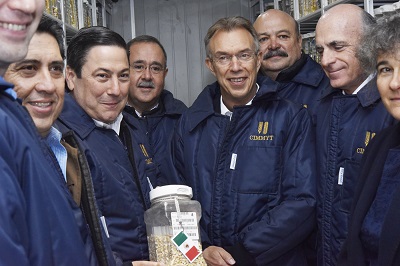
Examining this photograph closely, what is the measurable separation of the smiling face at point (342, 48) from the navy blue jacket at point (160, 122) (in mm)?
952

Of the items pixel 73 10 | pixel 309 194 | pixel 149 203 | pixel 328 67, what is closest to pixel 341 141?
pixel 309 194

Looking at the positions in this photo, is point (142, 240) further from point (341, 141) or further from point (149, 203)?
point (341, 141)

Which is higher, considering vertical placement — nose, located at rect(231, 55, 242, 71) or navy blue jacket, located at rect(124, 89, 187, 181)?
nose, located at rect(231, 55, 242, 71)

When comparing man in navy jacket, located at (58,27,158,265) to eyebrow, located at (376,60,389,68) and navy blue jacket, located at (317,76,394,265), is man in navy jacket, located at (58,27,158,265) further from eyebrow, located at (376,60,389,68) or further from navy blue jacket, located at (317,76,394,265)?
eyebrow, located at (376,60,389,68)

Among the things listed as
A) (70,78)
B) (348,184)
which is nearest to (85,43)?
(70,78)

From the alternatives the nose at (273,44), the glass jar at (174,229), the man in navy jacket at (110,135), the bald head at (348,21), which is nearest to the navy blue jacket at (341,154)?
the bald head at (348,21)

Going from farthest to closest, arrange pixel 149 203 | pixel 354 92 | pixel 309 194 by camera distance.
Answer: pixel 354 92 < pixel 309 194 < pixel 149 203

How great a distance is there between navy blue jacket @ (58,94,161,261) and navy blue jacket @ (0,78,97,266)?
2.59ft

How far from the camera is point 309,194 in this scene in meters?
2.12

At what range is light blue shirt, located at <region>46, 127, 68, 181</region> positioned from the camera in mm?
Answer: 1534

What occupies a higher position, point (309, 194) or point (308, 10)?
point (308, 10)

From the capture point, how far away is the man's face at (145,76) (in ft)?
10.6

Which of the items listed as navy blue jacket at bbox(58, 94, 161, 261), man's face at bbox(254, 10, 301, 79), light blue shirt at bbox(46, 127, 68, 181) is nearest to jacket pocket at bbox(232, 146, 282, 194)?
navy blue jacket at bbox(58, 94, 161, 261)

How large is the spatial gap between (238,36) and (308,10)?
181 cm
